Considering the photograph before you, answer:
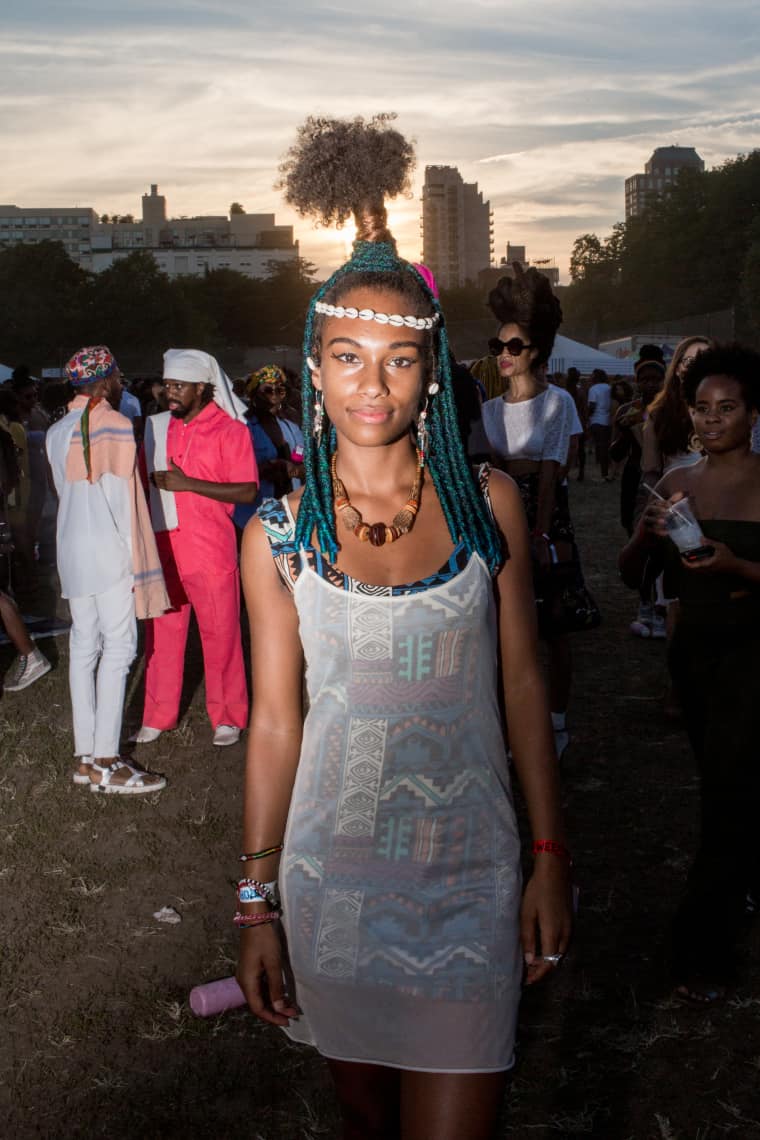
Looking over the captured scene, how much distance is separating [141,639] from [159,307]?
7115 cm

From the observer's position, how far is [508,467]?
5.89m

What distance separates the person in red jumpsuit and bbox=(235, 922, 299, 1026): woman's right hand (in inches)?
181

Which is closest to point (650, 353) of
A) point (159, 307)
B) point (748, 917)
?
point (748, 917)

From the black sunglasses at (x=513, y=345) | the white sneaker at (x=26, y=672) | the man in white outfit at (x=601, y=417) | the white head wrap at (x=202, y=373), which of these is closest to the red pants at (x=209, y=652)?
the white head wrap at (x=202, y=373)

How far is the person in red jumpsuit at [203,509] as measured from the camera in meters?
6.66

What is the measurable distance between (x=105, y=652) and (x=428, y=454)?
4.25 metres

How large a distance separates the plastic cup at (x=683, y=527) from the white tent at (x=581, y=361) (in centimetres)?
3032

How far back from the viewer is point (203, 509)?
6789 mm

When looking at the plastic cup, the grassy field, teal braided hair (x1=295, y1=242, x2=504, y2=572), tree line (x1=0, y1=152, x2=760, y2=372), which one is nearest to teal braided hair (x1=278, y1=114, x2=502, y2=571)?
teal braided hair (x1=295, y1=242, x2=504, y2=572)

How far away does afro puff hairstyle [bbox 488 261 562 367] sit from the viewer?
5.61 metres

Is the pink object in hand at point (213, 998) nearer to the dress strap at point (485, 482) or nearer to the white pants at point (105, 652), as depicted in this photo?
the white pants at point (105, 652)

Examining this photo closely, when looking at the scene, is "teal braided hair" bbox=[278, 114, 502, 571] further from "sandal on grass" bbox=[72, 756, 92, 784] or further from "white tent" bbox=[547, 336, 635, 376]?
"white tent" bbox=[547, 336, 635, 376]

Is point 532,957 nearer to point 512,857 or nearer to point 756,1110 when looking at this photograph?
point 512,857

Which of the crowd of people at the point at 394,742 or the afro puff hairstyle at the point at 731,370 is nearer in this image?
the crowd of people at the point at 394,742
